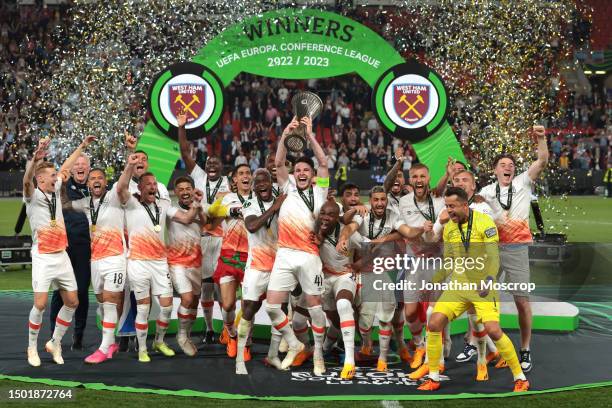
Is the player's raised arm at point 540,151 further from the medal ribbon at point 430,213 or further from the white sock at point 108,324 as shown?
the white sock at point 108,324

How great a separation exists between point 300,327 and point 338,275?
794mm

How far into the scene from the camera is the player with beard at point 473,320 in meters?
8.96

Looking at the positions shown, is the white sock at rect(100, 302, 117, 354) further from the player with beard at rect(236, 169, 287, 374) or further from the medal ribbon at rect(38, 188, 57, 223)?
the player with beard at rect(236, 169, 287, 374)

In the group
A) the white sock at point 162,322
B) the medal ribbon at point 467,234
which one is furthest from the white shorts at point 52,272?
the medal ribbon at point 467,234

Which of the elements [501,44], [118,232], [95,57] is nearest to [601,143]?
[501,44]

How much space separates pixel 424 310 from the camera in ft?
32.1

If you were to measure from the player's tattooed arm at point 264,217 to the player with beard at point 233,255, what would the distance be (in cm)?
75

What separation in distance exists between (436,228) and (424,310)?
1148 millimetres

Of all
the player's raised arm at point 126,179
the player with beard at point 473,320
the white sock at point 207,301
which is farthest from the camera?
the white sock at point 207,301

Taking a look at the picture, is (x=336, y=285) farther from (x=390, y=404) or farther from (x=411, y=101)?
(x=411, y=101)

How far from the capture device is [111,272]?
383 inches

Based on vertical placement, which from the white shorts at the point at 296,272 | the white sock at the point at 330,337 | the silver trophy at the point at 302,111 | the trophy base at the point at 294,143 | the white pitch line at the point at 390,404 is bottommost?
the white pitch line at the point at 390,404

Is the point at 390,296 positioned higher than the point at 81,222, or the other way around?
the point at 81,222

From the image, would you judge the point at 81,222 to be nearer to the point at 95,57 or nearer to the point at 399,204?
the point at 399,204
